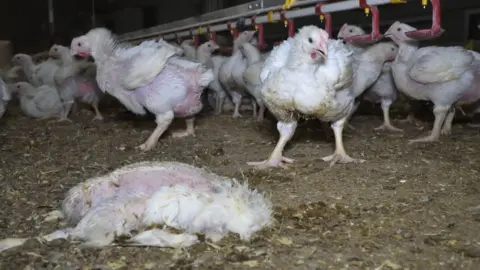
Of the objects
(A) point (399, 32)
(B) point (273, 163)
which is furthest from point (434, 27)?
(B) point (273, 163)

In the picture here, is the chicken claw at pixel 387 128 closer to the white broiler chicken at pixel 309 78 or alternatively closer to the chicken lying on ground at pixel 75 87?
the white broiler chicken at pixel 309 78

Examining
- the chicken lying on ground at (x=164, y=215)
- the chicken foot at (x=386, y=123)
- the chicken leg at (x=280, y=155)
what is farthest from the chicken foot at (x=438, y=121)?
the chicken lying on ground at (x=164, y=215)

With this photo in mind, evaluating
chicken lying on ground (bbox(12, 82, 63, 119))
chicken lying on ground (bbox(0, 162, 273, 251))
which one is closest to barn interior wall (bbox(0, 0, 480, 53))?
chicken lying on ground (bbox(12, 82, 63, 119))

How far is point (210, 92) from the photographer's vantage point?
7.14 m

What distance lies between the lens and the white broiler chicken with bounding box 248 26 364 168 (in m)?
3.26

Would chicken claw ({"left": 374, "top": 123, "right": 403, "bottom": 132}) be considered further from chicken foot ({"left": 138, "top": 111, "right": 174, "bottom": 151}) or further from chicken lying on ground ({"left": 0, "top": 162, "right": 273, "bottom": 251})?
chicken lying on ground ({"left": 0, "top": 162, "right": 273, "bottom": 251})

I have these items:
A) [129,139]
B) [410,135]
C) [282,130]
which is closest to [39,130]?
[129,139]

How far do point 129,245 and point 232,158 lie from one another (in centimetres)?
194

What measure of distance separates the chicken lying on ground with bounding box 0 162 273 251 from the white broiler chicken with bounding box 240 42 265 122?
225 centimetres

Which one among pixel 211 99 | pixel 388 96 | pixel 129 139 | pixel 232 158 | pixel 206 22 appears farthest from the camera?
pixel 211 99

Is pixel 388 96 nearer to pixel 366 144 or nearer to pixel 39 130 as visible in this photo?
pixel 366 144

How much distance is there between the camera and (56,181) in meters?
3.34

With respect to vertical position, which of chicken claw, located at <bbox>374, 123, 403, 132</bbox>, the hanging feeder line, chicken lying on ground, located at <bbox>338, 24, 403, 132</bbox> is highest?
the hanging feeder line

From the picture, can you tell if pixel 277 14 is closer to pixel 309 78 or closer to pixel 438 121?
pixel 438 121
